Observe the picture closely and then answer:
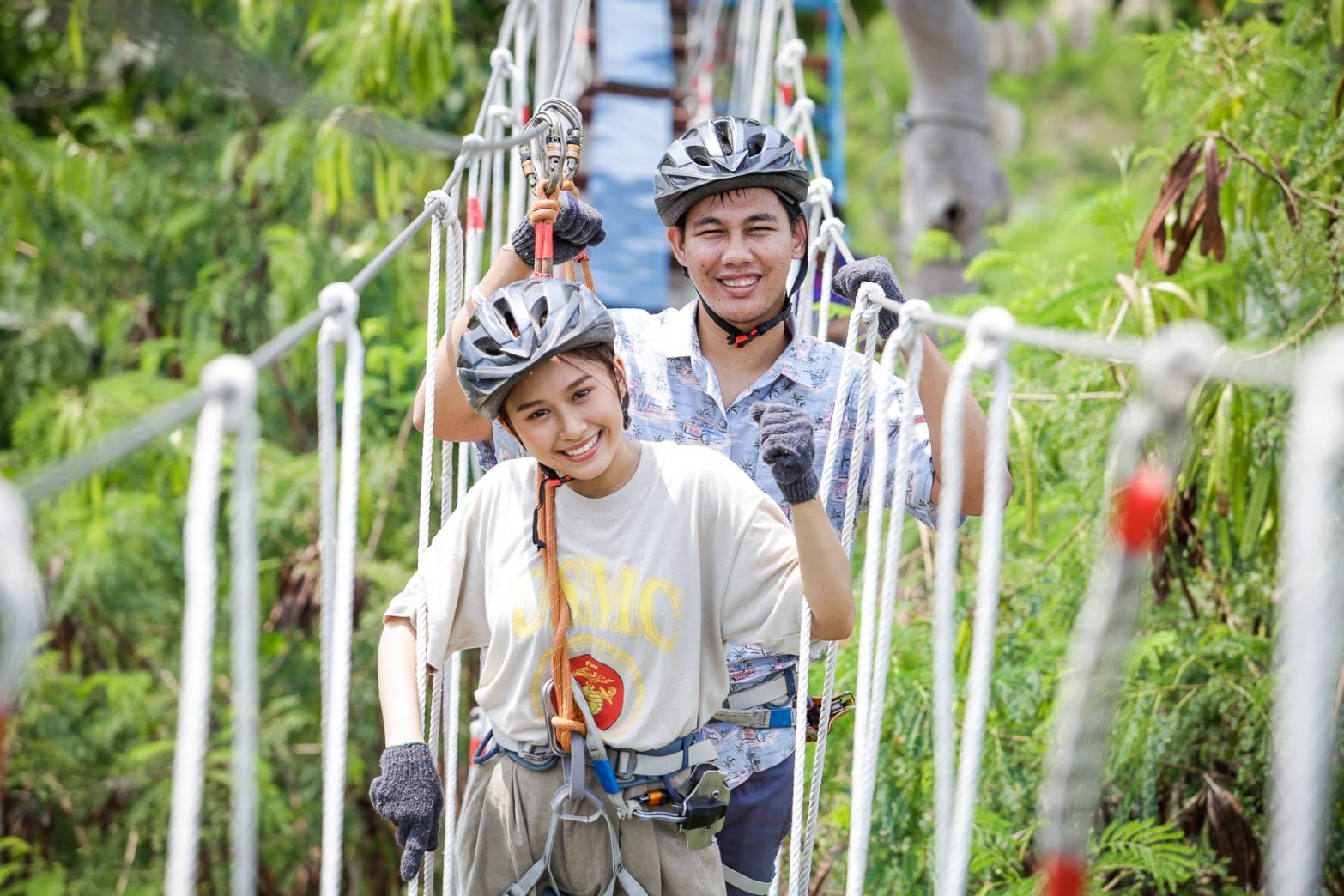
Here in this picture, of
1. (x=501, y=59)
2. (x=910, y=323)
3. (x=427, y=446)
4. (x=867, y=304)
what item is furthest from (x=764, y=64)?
(x=910, y=323)

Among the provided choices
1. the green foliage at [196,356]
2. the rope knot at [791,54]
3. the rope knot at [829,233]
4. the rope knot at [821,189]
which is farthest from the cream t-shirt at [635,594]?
the green foliage at [196,356]

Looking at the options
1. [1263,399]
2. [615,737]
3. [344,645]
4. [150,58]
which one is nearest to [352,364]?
[344,645]

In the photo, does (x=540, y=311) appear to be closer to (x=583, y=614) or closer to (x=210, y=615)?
(x=583, y=614)

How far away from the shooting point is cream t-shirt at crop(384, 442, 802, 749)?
1709 mm

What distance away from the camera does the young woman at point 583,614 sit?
5.56ft

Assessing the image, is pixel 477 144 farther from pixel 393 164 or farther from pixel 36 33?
pixel 36 33

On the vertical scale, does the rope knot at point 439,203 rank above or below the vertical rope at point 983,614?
above

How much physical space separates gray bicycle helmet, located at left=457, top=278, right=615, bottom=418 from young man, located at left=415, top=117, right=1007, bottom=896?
1.00ft

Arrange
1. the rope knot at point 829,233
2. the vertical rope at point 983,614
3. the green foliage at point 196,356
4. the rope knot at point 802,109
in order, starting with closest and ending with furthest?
the vertical rope at point 983,614
the rope knot at point 829,233
the rope knot at point 802,109
the green foliage at point 196,356

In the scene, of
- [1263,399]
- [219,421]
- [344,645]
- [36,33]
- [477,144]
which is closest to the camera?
[219,421]

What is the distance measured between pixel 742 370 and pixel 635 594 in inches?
21.3

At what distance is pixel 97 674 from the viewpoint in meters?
4.71

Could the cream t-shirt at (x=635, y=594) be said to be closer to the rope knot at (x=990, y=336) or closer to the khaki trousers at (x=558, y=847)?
the khaki trousers at (x=558, y=847)

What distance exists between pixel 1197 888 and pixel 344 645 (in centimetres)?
212
